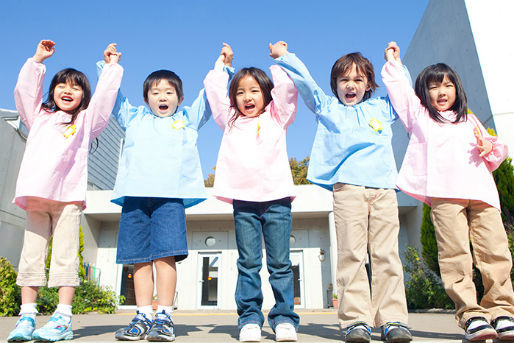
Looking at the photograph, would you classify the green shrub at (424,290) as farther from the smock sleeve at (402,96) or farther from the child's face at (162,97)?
the child's face at (162,97)

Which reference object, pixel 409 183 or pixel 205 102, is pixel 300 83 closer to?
pixel 205 102

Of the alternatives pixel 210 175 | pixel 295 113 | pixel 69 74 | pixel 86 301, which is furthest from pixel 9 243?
pixel 210 175

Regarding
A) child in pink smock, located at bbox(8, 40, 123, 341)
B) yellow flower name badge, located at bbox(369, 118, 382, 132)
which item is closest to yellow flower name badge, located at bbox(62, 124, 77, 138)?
child in pink smock, located at bbox(8, 40, 123, 341)

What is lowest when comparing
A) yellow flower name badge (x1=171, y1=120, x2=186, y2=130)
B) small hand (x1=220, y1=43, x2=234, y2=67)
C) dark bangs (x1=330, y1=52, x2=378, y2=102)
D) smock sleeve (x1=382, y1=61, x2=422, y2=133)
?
yellow flower name badge (x1=171, y1=120, x2=186, y2=130)

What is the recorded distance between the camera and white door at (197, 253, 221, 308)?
38.5 ft

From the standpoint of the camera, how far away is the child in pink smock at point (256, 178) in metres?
2.36

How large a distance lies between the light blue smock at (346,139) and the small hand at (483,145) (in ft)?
1.69

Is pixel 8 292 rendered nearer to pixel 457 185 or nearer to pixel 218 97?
pixel 218 97

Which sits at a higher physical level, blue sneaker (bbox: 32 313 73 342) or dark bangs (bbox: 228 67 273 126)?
dark bangs (bbox: 228 67 273 126)

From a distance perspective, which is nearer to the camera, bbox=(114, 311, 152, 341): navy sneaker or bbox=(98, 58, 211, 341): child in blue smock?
bbox=(114, 311, 152, 341): navy sneaker

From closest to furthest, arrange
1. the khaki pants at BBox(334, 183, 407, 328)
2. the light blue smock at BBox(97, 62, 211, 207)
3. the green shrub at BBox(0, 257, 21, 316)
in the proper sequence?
the khaki pants at BBox(334, 183, 407, 328) → the light blue smock at BBox(97, 62, 211, 207) → the green shrub at BBox(0, 257, 21, 316)

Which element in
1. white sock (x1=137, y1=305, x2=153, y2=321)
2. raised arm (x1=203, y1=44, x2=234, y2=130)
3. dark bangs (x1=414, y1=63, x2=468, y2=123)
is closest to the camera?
white sock (x1=137, y1=305, x2=153, y2=321)

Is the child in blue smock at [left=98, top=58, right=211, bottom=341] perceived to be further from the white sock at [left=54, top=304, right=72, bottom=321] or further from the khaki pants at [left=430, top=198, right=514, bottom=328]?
the khaki pants at [left=430, top=198, right=514, bottom=328]

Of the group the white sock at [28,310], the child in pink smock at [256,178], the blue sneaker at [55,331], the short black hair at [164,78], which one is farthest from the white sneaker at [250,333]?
the short black hair at [164,78]
